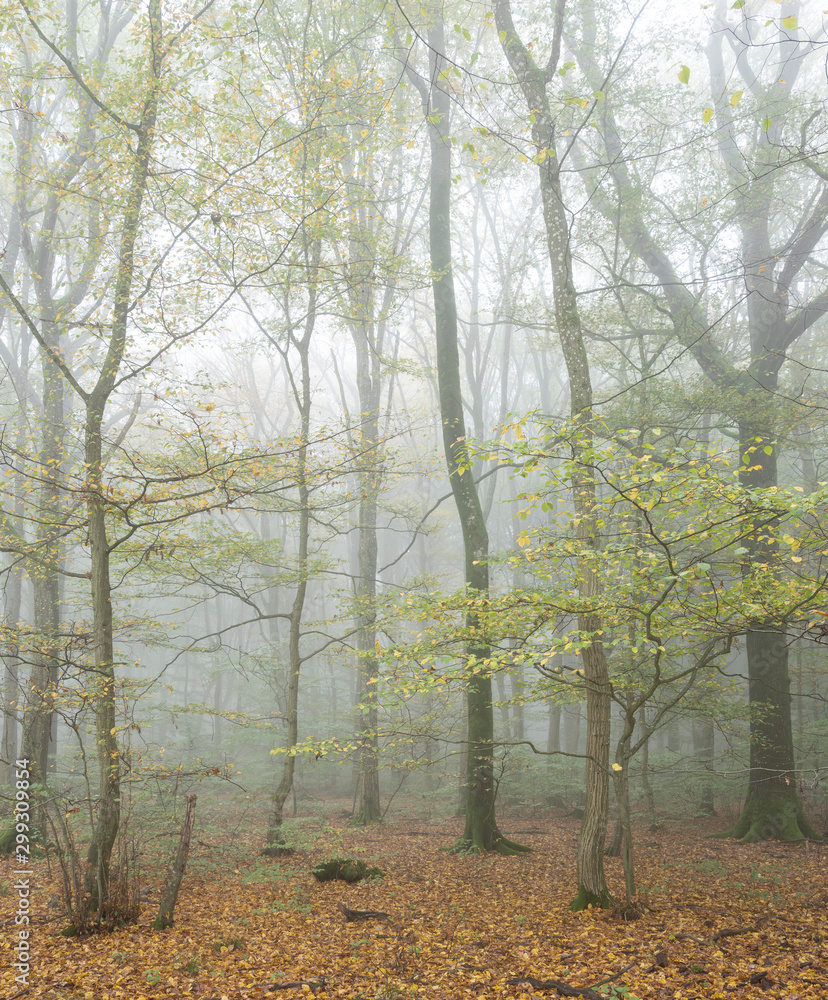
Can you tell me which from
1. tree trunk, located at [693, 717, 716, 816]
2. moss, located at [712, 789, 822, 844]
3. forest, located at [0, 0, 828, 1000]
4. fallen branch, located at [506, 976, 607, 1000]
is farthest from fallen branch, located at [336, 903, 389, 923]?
tree trunk, located at [693, 717, 716, 816]

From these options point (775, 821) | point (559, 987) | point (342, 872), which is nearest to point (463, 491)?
point (342, 872)

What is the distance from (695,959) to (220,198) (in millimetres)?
8953

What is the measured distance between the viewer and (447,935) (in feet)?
16.8

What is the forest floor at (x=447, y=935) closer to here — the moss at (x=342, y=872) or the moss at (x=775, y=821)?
the moss at (x=342, y=872)

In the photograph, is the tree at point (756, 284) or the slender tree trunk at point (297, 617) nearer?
the slender tree trunk at point (297, 617)

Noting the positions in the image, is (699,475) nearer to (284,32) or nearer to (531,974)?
(531,974)

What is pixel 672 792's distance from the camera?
1409 cm

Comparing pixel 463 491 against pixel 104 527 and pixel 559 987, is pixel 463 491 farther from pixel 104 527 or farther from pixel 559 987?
pixel 559 987

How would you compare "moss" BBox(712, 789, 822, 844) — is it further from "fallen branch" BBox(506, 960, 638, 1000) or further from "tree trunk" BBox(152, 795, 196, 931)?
"tree trunk" BBox(152, 795, 196, 931)

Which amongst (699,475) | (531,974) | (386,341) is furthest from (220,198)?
→ (386,341)

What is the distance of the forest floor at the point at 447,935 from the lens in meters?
3.89

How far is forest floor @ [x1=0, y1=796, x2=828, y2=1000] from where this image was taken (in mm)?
3893

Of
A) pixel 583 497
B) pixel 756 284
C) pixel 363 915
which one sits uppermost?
pixel 756 284

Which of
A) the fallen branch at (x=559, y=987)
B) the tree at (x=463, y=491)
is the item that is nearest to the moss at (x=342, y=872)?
the tree at (x=463, y=491)
